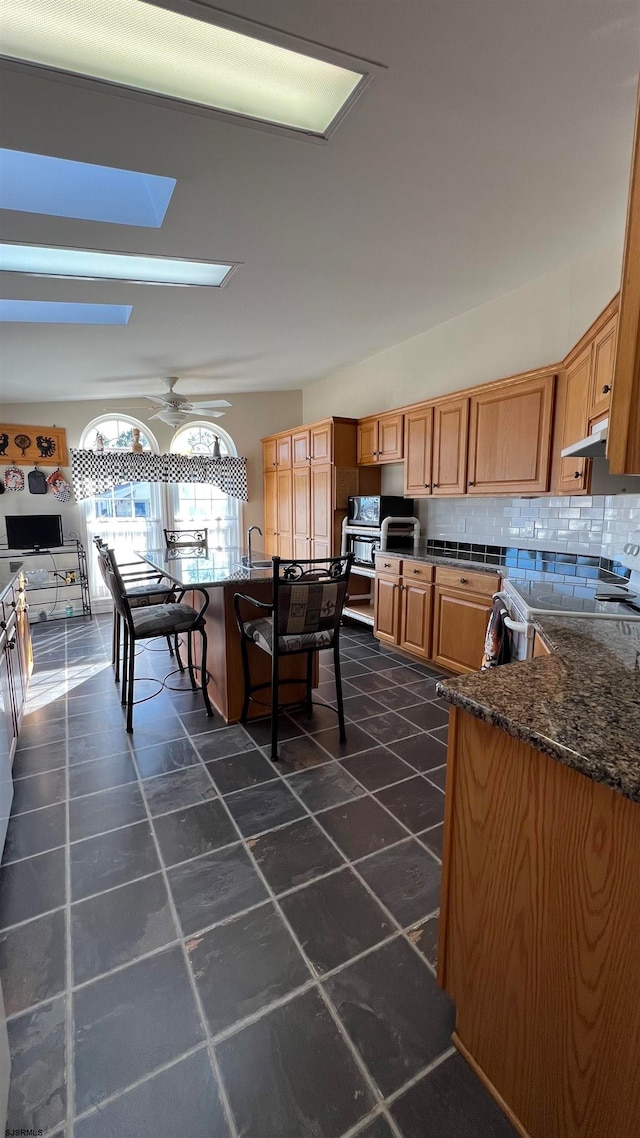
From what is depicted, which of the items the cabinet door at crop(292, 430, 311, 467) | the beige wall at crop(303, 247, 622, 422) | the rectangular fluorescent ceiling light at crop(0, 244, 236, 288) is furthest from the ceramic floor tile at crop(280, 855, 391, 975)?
the cabinet door at crop(292, 430, 311, 467)

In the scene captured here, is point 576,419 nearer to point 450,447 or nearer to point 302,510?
point 450,447

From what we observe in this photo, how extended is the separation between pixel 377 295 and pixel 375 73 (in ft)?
5.70

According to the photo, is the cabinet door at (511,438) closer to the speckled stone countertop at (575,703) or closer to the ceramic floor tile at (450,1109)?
the speckled stone countertop at (575,703)

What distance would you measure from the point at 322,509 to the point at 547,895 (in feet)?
13.5

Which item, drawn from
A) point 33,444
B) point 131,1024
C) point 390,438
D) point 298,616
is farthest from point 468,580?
point 33,444

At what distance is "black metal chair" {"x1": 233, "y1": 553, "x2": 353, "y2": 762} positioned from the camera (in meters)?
2.34

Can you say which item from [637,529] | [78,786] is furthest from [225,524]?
[637,529]

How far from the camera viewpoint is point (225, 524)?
19.9 feet

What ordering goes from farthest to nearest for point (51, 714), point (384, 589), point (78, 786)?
point (384, 589) < point (51, 714) < point (78, 786)

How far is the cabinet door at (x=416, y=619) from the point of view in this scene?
11.7ft

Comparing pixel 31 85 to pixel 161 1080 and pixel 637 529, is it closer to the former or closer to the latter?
pixel 161 1080

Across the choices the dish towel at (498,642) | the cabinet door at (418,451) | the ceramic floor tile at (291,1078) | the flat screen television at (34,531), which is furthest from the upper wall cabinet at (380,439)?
the ceramic floor tile at (291,1078)

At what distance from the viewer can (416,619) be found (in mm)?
3695

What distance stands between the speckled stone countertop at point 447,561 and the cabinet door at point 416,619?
0.67 ft
